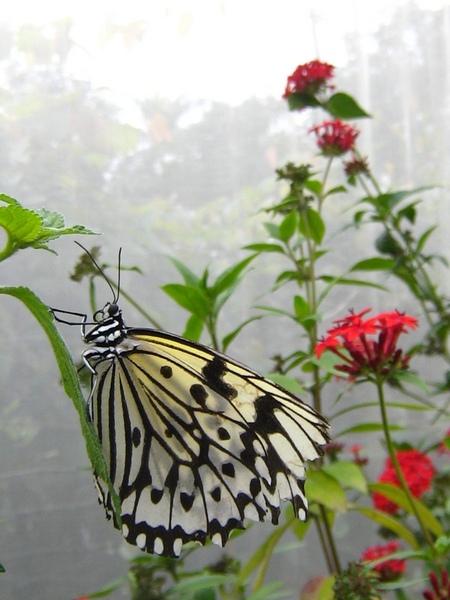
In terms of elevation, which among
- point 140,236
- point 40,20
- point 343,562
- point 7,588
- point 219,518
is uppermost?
point 40,20

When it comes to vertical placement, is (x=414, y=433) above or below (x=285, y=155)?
below

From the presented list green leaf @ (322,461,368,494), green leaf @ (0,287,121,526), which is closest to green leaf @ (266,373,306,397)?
green leaf @ (322,461,368,494)

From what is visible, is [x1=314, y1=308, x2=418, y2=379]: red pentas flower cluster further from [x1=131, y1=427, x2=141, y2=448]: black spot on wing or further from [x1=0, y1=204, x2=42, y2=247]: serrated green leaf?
[x1=0, y1=204, x2=42, y2=247]: serrated green leaf

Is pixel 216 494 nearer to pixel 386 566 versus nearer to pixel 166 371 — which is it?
pixel 166 371

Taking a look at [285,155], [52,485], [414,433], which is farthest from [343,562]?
[285,155]

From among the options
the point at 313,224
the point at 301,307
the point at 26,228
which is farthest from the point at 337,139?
A: the point at 26,228

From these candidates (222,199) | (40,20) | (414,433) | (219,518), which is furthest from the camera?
(414,433)

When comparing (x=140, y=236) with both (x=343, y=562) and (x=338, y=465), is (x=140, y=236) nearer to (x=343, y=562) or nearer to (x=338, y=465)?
(x=338, y=465)
